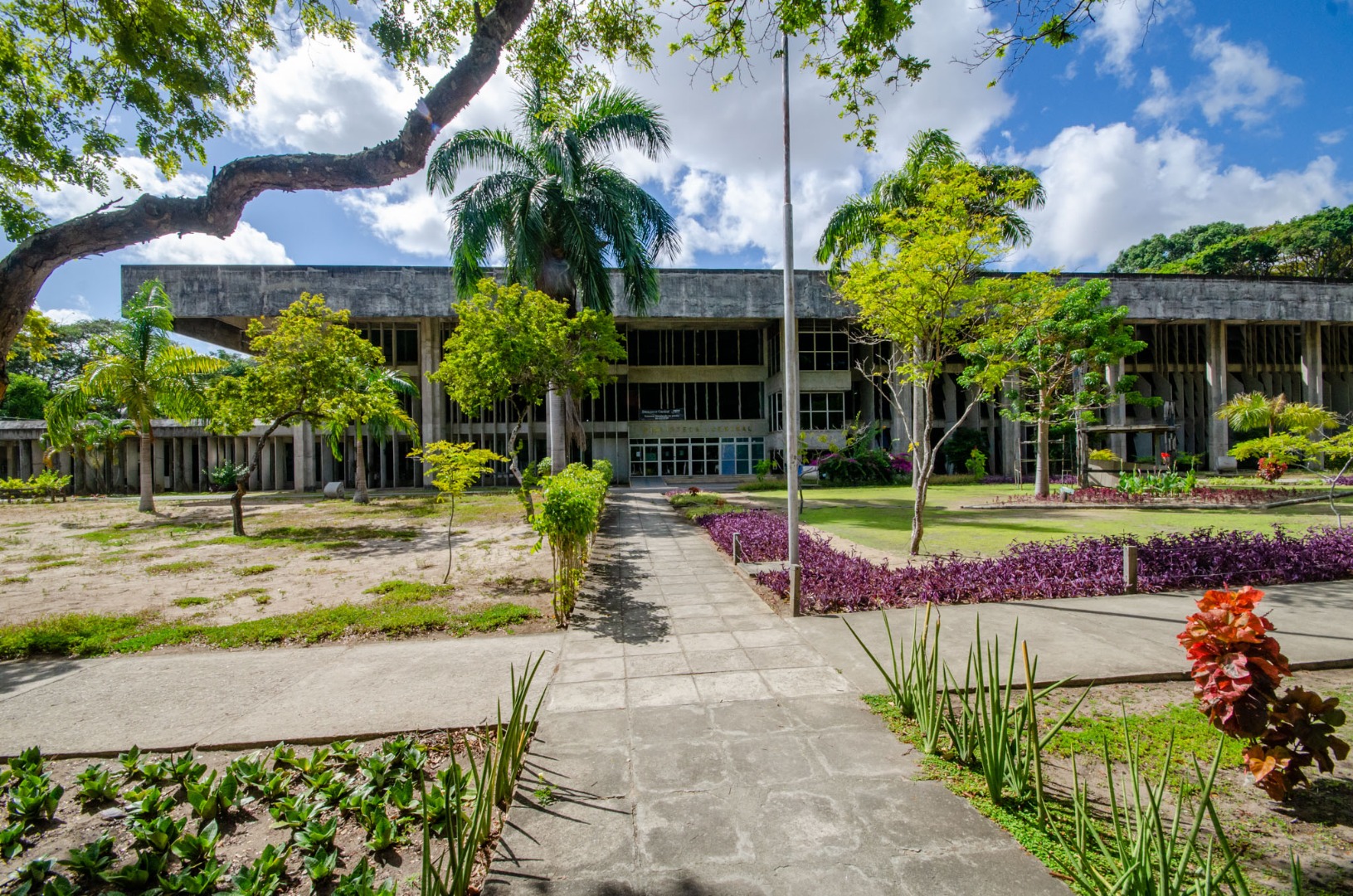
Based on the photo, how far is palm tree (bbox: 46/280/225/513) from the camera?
16156 mm

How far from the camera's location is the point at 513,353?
1247 cm

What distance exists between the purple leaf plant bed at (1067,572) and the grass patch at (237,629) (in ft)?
11.2

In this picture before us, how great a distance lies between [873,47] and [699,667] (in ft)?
16.8

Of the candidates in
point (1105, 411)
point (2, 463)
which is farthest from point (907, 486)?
point (2, 463)

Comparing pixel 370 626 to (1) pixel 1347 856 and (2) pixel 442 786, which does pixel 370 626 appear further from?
(1) pixel 1347 856

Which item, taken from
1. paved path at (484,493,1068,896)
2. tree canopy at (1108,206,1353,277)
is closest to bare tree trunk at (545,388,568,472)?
paved path at (484,493,1068,896)

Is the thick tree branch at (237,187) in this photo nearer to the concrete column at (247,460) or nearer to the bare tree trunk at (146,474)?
the bare tree trunk at (146,474)

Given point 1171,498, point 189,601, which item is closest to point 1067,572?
point 189,601

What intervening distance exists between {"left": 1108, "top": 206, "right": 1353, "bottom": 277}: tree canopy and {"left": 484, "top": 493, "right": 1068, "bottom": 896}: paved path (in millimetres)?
40980

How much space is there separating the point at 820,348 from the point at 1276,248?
34.8 metres

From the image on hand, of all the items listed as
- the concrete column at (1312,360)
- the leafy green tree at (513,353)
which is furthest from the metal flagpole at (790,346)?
the concrete column at (1312,360)

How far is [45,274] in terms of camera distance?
3.57 meters

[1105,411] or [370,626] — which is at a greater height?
[1105,411]

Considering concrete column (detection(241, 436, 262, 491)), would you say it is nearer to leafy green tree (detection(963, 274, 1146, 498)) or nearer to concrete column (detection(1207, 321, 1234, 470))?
leafy green tree (detection(963, 274, 1146, 498))
